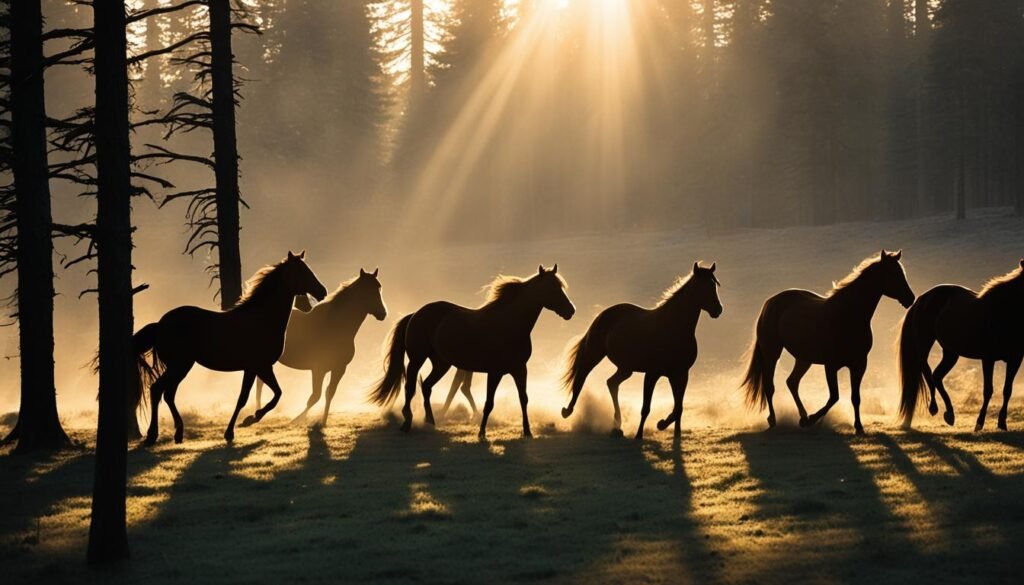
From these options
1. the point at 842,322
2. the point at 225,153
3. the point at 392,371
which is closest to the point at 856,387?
the point at 842,322

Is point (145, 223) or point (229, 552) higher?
point (145, 223)

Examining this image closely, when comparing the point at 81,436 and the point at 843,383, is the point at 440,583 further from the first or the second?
the point at 843,383

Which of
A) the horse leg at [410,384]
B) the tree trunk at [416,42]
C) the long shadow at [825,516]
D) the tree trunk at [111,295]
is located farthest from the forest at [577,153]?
the tree trunk at [111,295]

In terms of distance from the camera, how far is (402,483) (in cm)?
1338

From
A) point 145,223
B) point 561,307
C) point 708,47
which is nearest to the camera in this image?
point 561,307

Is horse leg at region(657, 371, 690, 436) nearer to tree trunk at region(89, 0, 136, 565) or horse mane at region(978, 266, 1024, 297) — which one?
horse mane at region(978, 266, 1024, 297)

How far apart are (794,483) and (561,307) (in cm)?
540

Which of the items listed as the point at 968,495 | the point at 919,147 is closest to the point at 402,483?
the point at 968,495

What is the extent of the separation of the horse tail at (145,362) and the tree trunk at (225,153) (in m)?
3.21

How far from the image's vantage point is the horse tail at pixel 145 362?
654 inches

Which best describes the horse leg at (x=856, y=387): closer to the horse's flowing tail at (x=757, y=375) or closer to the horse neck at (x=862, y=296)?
the horse neck at (x=862, y=296)

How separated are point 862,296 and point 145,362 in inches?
438

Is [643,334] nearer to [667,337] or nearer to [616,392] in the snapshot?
[667,337]

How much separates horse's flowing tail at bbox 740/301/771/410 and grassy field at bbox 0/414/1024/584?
1.09m
